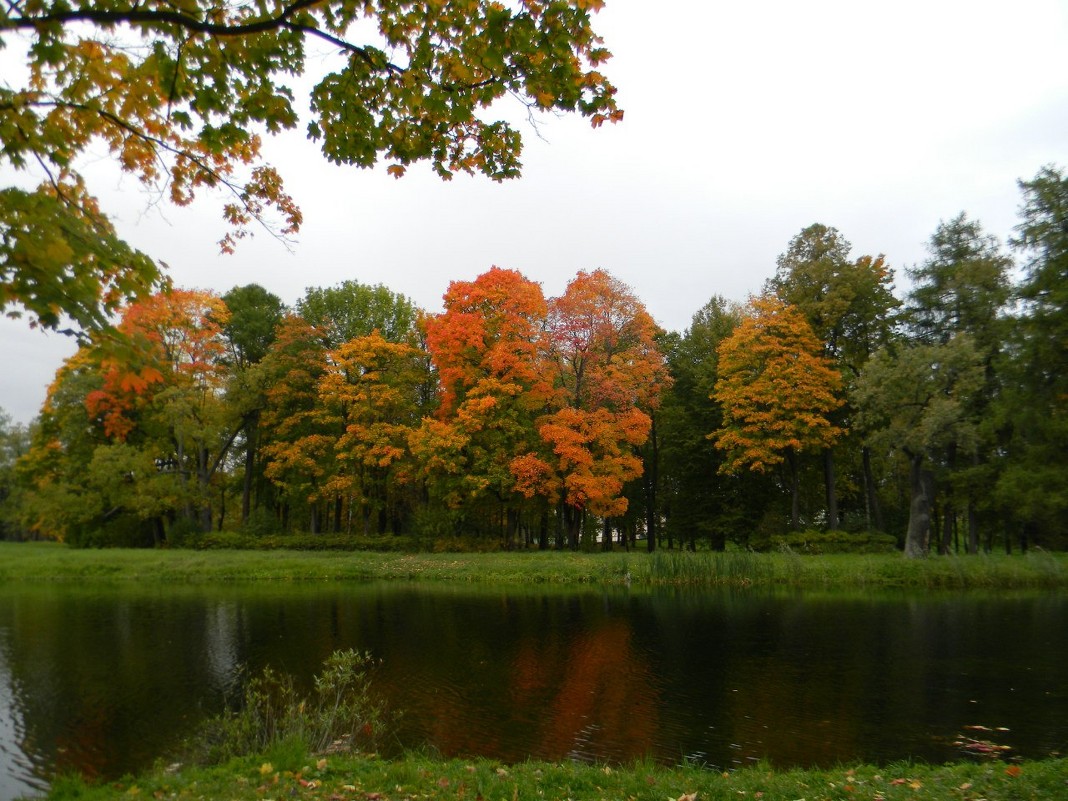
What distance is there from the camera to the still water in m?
9.28

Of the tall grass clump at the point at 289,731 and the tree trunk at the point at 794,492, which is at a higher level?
the tree trunk at the point at 794,492

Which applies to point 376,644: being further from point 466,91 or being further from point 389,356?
point 389,356

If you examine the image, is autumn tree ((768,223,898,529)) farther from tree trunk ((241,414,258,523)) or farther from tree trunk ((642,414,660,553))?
tree trunk ((241,414,258,523))

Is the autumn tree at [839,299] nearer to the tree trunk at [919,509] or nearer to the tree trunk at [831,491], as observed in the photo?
the tree trunk at [831,491]

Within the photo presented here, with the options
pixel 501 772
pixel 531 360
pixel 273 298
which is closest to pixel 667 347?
pixel 531 360

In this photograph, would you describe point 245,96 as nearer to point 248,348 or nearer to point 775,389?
point 775,389

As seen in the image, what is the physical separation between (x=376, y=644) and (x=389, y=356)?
75.0 feet

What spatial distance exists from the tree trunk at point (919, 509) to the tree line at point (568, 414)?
9 centimetres

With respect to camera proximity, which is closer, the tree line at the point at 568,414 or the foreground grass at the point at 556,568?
the foreground grass at the point at 556,568

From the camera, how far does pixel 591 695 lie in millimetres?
11625

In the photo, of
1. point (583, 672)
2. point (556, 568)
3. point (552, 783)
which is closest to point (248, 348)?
point (556, 568)

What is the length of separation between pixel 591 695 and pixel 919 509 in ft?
74.9

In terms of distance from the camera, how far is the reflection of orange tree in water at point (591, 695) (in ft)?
30.5

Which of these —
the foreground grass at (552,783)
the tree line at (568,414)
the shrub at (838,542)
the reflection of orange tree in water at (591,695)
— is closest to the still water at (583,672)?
the reflection of orange tree in water at (591,695)
